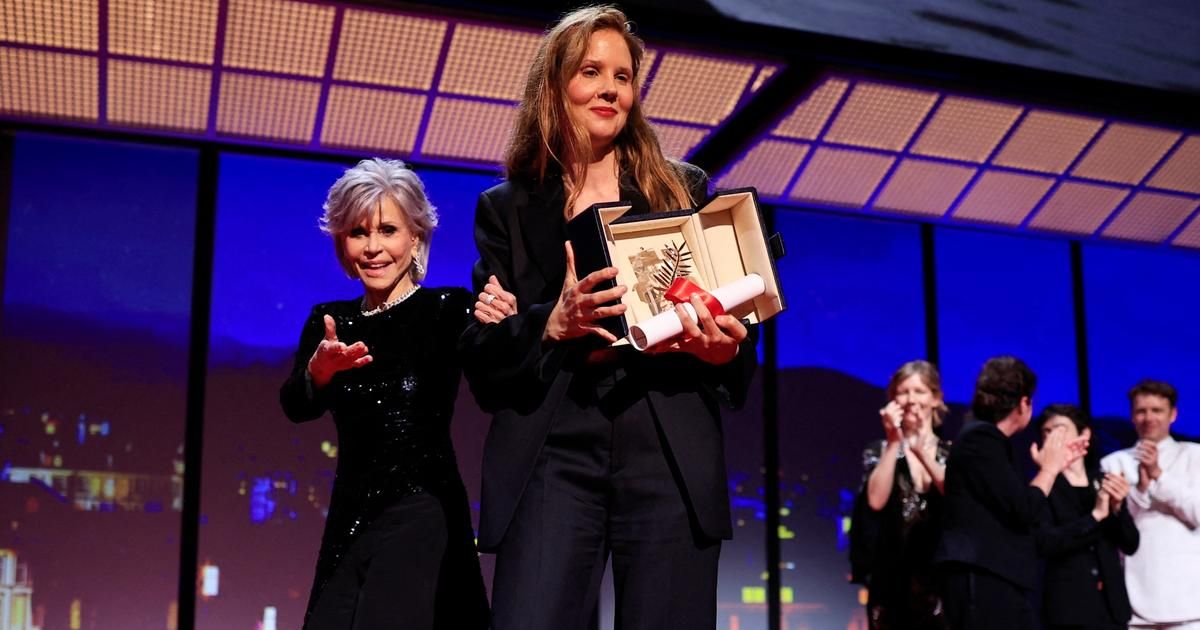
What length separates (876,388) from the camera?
269 inches

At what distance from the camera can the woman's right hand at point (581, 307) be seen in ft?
5.68

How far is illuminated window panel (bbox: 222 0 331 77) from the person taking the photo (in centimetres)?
483

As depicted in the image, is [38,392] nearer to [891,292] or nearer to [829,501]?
[829,501]

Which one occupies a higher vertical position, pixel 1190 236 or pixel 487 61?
pixel 487 61

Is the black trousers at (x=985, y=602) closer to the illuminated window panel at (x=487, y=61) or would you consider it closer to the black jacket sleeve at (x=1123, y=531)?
the black jacket sleeve at (x=1123, y=531)

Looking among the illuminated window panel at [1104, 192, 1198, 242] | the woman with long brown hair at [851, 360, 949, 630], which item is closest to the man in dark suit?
the woman with long brown hair at [851, 360, 949, 630]

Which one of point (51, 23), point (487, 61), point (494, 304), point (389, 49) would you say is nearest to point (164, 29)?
point (51, 23)

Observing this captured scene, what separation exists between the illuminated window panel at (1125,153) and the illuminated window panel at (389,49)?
3484 millimetres

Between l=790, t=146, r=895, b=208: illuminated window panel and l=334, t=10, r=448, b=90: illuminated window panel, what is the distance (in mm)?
2112

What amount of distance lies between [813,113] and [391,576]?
151 inches

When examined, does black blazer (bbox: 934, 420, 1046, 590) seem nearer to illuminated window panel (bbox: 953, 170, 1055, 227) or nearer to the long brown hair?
the long brown hair

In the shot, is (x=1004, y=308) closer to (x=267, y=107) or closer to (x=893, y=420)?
(x=893, y=420)

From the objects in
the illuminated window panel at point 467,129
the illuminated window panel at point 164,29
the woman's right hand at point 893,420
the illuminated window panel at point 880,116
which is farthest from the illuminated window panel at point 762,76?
the illuminated window panel at point 164,29

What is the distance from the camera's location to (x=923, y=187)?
640 cm
